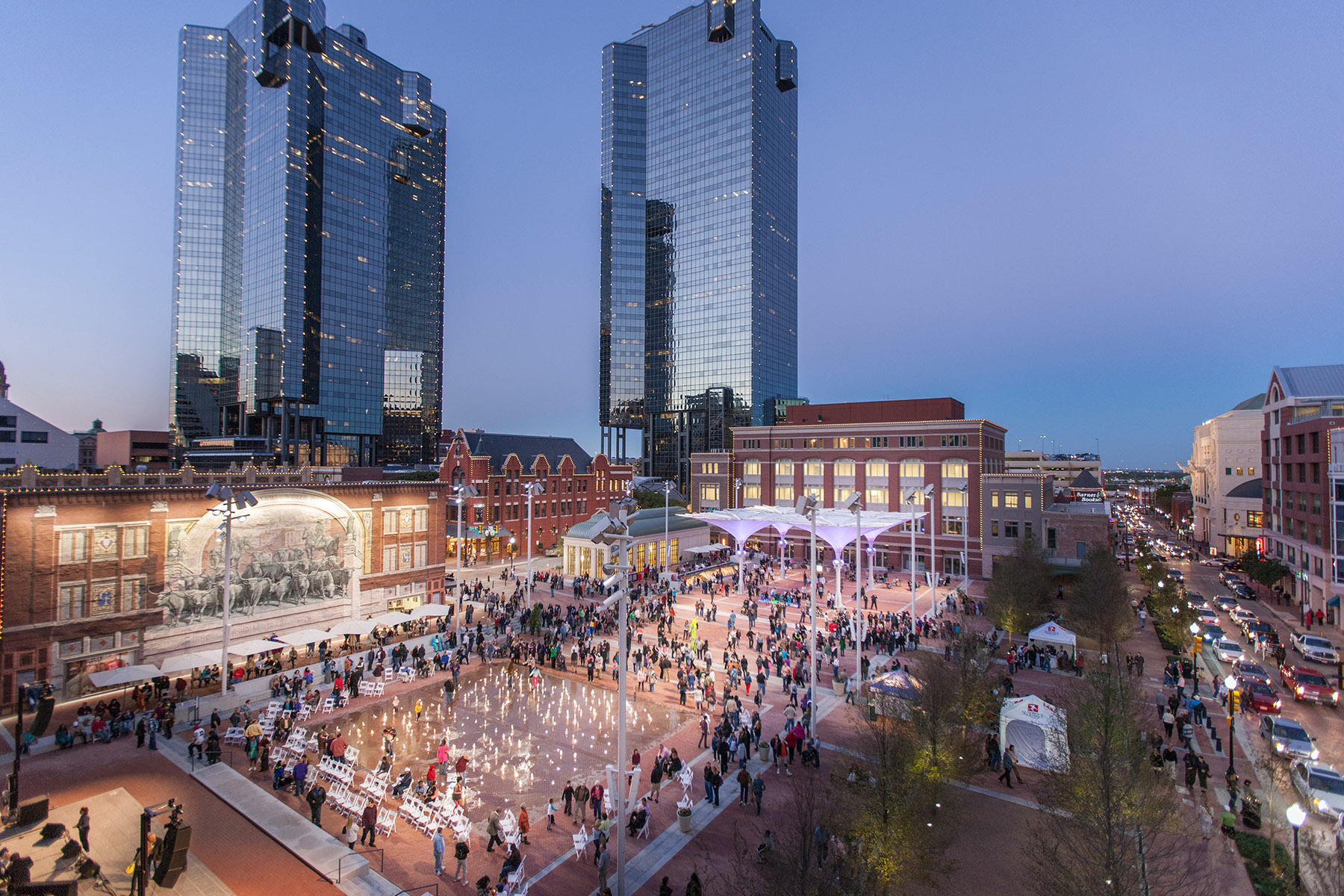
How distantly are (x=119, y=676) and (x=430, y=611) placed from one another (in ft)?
46.9

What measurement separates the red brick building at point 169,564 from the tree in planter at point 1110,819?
35596 mm

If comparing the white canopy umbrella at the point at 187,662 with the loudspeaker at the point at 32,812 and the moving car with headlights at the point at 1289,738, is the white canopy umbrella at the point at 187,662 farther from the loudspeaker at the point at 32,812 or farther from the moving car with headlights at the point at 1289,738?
the moving car with headlights at the point at 1289,738

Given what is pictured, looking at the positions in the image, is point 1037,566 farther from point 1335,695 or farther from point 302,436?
point 302,436

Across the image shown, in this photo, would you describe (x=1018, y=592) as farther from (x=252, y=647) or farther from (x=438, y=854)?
(x=252, y=647)

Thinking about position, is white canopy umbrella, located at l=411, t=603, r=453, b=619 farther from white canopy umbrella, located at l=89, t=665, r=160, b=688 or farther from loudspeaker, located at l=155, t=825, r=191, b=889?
loudspeaker, located at l=155, t=825, r=191, b=889

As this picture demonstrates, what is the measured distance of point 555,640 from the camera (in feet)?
113

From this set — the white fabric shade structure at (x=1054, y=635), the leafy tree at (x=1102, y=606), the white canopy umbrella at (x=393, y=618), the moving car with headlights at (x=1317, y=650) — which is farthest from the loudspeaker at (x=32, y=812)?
the moving car with headlights at (x=1317, y=650)

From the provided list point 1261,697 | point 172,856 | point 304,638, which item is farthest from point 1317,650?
point 304,638

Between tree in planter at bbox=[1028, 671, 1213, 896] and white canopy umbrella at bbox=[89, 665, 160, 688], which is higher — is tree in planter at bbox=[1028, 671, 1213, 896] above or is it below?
above

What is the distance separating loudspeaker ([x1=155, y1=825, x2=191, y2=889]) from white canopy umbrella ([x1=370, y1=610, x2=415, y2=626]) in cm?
2565

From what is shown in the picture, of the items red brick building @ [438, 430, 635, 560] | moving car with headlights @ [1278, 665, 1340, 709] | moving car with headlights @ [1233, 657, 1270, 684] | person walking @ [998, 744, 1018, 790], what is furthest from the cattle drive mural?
moving car with headlights @ [1278, 665, 1340, 709]

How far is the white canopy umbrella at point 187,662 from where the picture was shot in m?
26.6

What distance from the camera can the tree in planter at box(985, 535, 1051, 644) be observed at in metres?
34.8

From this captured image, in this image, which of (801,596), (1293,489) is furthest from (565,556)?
(1293,489)
